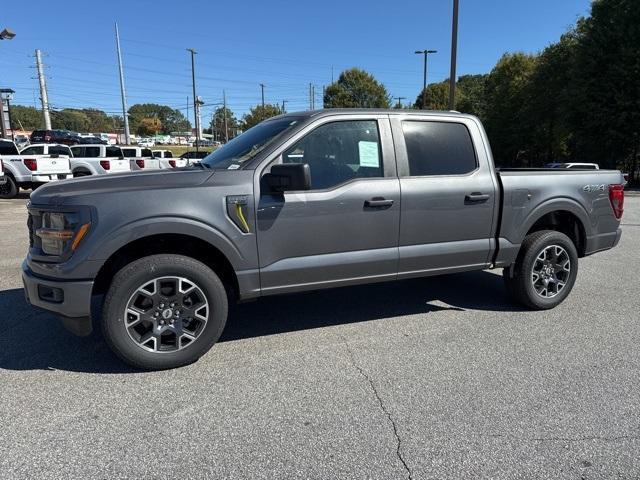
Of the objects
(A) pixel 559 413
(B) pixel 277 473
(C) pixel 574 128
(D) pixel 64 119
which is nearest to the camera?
(B) pixel 277 473

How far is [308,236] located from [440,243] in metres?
1.28

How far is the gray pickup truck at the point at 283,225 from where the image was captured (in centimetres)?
339

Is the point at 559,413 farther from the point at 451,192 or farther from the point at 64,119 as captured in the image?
the point at 64,119

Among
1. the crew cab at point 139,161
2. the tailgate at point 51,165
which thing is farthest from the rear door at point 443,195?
the tailgate at point 51,165

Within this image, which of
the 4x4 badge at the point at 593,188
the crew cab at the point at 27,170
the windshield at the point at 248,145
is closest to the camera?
the windshield at the point at 248,145

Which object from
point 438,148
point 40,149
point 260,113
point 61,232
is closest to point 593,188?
point 438,148

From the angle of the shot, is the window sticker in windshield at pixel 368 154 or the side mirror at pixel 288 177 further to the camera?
the window sticker in windshield at pixel 368 154

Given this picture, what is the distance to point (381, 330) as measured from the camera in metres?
4.43

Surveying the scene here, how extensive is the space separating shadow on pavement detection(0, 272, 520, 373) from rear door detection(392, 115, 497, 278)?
0.79 metres

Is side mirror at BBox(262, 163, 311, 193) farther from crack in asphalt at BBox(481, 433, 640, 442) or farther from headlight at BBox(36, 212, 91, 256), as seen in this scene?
crack in asphalt at BBox(481, 433, 640, 442)

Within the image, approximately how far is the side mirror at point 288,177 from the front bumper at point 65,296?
4.65ft

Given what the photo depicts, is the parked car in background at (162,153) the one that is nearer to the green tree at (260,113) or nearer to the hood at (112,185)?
the hood at (112,185)

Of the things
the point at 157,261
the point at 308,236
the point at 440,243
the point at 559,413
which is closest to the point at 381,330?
the point at 440,243

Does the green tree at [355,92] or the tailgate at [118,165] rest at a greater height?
the green tree at [355,92]
